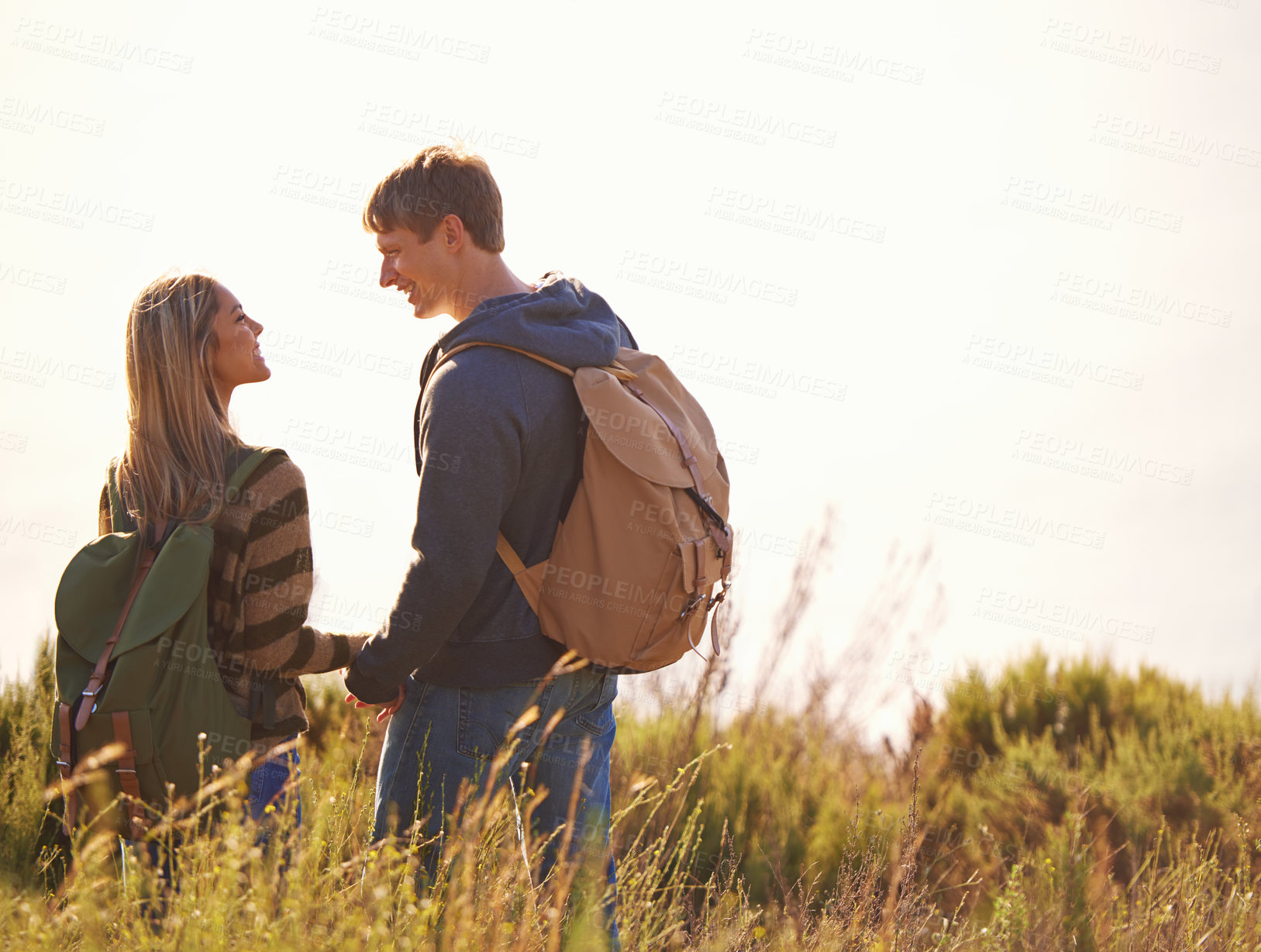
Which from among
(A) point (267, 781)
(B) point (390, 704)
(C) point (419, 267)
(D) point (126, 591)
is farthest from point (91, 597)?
(C) point (419, 267)

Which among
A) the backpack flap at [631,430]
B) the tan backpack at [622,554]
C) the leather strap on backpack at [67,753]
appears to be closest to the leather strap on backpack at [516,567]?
the tan backpack at [622,554]

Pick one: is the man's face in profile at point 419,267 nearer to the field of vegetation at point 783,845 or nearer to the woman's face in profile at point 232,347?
the woman's face in profile at point 232,347

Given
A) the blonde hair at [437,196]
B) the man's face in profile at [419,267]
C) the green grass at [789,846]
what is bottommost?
the green grass at [789,846]

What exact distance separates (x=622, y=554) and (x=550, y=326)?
21.4 inches

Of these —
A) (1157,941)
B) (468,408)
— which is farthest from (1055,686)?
(468,408)

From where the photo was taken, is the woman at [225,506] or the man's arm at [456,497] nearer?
the man's arm at [456,497]

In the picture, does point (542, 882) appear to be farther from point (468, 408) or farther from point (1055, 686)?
point (1055, 686)

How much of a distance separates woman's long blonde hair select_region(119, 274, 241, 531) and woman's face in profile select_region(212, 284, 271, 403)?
15mm

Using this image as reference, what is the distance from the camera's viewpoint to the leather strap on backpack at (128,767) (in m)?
2.04

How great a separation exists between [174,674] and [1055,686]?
6.58 m

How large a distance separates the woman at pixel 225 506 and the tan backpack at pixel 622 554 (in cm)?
50

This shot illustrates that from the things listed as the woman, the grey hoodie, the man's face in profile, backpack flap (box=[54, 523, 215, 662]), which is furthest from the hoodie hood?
backpack flap (box=[54, 523, 215, 662])

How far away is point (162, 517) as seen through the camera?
218cm

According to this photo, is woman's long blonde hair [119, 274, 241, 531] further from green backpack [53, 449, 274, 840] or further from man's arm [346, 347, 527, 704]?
man's arm [346, 347, 527, 704]
